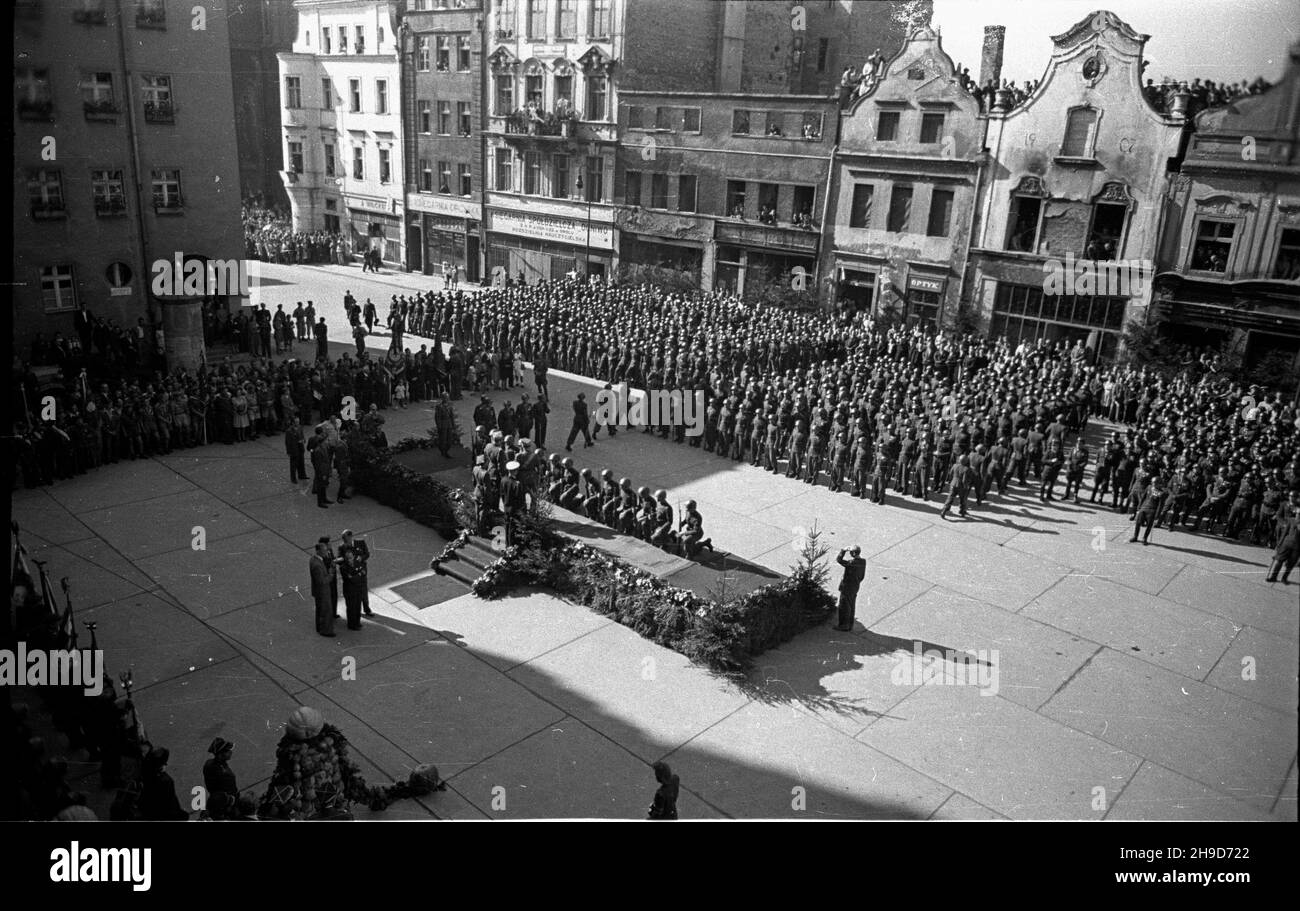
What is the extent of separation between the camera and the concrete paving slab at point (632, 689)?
1072 cm

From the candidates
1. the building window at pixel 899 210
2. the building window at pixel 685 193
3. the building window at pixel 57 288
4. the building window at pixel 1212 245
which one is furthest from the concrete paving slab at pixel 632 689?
the building window at pixel 685 193

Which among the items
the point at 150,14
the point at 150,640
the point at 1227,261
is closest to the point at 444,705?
the point at 150,640

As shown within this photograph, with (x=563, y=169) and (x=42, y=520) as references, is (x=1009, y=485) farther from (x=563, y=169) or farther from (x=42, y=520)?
(x=563, y=169)

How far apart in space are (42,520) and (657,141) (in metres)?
28.0

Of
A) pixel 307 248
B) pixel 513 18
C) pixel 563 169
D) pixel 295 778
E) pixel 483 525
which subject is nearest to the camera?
pixel 295 778

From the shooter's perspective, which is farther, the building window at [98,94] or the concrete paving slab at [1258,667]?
the building window at [98,94]

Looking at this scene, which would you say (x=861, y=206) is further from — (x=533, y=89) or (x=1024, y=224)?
(x=533, y=89)

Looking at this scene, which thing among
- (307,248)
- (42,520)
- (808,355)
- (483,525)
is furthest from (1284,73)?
(307,248)

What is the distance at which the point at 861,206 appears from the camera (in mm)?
33125

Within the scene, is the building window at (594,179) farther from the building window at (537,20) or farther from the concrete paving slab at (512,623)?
the concrete paving slab at (512,623)

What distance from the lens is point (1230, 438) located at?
19.0 metres

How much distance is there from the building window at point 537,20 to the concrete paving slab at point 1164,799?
3506 cm

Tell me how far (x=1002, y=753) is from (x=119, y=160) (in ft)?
88.4

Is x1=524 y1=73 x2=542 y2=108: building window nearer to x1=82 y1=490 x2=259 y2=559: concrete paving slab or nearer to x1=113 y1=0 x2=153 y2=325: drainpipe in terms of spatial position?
x1=113 y1=0 x2=153 y2=325: drainpipe
